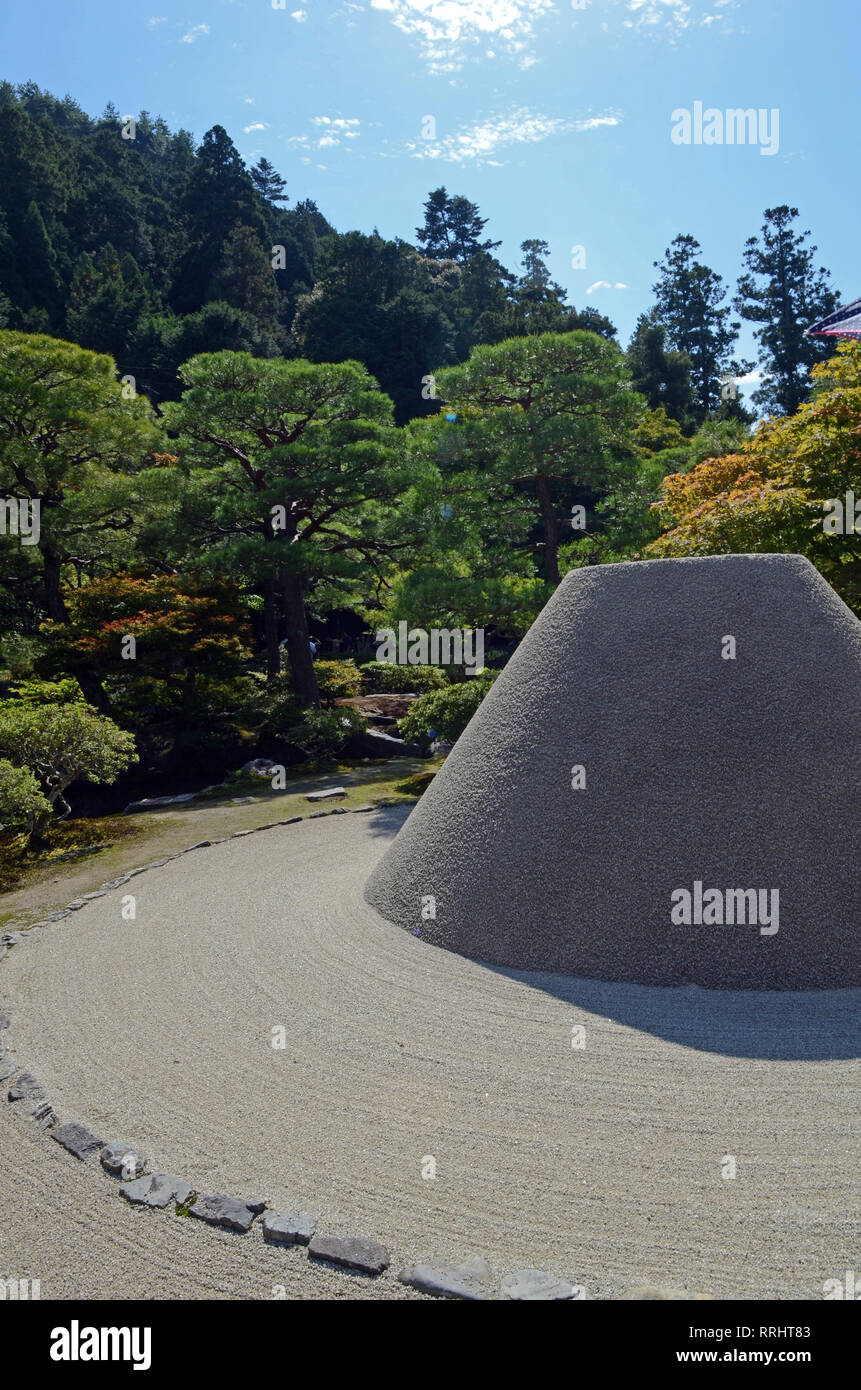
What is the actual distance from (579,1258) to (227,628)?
1669 cm

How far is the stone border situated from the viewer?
3.32m

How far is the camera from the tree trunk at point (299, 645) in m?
19.5

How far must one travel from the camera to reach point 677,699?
704 centimetres

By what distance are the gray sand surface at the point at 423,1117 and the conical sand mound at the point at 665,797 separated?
14.1 inches

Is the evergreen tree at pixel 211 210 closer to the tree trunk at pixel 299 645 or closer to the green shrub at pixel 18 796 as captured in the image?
the tree trunk at pixel 299 645

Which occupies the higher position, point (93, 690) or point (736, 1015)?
point (93, 690)

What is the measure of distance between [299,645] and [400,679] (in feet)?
17.0

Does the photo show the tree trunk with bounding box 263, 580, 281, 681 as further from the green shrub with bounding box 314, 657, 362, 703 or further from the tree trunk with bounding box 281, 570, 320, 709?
the tree trunk with bounding box 281, 570, 320, 709

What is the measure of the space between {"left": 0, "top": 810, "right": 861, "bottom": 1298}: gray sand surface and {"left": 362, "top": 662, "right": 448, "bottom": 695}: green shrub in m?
15.5

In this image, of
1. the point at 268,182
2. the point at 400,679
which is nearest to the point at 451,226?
the point at 268,182

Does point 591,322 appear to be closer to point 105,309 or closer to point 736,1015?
point 105,309

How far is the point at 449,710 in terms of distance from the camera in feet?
49.6

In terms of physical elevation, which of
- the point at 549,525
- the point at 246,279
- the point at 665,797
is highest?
the point at 246,279

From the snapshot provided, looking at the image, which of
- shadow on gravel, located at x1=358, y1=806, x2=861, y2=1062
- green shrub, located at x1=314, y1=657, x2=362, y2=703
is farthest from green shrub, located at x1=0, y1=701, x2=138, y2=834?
green shrub, located at x1=314, y1=657, x2=362, y2=703
